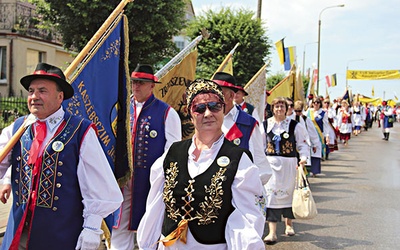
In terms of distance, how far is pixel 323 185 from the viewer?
1152 cm

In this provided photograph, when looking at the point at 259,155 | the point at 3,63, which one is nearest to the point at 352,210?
the point at 259,155

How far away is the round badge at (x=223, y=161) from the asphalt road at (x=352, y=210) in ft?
12.1

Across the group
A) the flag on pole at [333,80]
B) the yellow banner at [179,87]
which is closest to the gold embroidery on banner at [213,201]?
the yellow banner at [179,87]

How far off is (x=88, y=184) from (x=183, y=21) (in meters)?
12.9

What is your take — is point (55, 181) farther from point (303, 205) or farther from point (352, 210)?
point (352, 210)

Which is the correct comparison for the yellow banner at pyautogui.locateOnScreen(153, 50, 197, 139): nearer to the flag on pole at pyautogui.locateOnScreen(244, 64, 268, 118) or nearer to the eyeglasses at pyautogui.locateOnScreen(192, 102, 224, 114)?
the flag on pole at pyautogui.locateOnScreen(244, 64, 268, 118)

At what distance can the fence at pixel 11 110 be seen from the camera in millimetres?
16891

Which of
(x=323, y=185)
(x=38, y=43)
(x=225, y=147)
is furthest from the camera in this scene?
(x=38, y=43)

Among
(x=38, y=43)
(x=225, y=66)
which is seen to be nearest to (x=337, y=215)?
(x=225, y=66)

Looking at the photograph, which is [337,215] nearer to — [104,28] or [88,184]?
[104,28]

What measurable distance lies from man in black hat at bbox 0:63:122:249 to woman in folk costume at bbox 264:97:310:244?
3.95 m

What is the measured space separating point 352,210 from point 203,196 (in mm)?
6465

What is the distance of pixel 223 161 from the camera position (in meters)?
2.95

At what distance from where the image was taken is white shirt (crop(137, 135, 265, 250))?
109 inches
